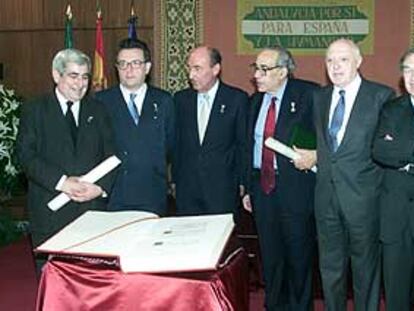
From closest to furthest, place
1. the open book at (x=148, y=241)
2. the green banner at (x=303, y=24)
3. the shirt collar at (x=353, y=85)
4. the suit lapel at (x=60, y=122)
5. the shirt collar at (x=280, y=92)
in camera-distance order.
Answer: the open book at (x=148, y=241), the suit lapel at (x=60, y=122), the shirt collar at (x=353, y=85), the shirt collar at (x=280, y=92), the green banner at (x=303, y=24)

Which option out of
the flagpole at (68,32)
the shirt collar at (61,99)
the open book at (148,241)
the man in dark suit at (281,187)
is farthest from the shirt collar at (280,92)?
the flagpole at (68,32)

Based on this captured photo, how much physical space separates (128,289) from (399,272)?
1648 mm

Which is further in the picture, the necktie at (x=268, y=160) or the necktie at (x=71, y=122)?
the necktie at (x=268, y=160)

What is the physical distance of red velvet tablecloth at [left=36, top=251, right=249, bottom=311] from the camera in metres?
2.02

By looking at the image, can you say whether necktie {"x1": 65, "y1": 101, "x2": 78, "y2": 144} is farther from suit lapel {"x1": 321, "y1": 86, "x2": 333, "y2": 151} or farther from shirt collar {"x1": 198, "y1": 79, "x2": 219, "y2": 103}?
suit lapel {"x1": 321, "y1": 86, "x2": 333, "y2": 151}

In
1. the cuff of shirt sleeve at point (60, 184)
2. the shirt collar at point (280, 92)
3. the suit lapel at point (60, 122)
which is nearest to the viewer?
the cuff of shirt sleeve at point (60, 184)

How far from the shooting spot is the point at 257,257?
15.6ft

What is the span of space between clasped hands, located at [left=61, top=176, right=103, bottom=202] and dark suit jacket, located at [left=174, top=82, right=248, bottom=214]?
105 centimetres

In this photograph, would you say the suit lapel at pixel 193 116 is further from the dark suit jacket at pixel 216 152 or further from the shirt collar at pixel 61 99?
the shirt collar at pixel 61 99

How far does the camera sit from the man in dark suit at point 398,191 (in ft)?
10.4

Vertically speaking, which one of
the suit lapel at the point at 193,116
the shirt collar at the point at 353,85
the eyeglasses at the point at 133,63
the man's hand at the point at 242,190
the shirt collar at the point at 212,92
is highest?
the eyeglasses at the point at 133,63

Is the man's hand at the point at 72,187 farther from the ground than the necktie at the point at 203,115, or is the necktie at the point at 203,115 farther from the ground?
the necktie at the point at 203,115

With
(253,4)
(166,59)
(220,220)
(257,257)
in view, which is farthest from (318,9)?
(220,220)

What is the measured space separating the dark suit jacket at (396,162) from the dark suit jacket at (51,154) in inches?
46.8
